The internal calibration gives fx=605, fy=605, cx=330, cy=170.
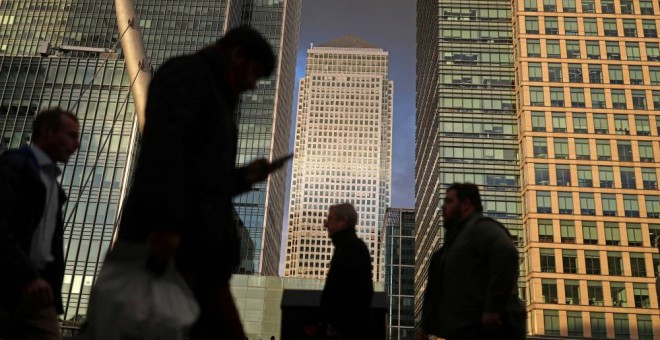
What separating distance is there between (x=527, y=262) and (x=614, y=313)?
8847 mm

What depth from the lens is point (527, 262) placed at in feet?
197

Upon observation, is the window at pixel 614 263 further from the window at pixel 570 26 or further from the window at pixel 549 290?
the window at pixel 570 26

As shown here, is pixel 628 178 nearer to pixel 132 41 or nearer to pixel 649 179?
pixel 649 179

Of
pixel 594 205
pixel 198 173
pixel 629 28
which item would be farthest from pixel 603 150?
pixel 198 173

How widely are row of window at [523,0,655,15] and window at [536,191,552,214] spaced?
2130 cm

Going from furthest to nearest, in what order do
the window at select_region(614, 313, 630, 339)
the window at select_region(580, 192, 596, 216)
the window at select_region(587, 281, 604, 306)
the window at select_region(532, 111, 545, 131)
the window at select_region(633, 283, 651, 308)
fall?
1. the window at select_region(532, 111, 545, 131)
2. the window at select_region(580, 192, 596, 216)
3. the window at select_region(587, 281, 604, 306)
4. the window at select_region(633, 283, 651, 308)
5. the window at select_region(614, 313, 630, 339)

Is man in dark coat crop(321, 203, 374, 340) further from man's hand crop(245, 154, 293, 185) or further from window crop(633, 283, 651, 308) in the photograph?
window crop(633, 283, 651, 308)

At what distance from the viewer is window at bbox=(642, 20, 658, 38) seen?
65.6 metres

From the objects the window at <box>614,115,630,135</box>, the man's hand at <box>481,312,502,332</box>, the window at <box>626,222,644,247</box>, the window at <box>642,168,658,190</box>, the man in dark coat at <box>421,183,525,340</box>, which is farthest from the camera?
the window at <box>614,115,630,135</box>

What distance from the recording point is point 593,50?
2591 inches

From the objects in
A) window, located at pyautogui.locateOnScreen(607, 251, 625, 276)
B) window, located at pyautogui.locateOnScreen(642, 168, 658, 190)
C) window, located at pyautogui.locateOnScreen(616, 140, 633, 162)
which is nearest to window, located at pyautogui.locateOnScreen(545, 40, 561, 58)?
window, located at pyautogui.locateOnScreen(616, 140, 633, 162)

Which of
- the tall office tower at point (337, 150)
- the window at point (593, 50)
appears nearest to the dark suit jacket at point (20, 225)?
the window at point (593, 50)

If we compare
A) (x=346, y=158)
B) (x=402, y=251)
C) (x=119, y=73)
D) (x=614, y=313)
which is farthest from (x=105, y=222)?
(x=346, y=158)

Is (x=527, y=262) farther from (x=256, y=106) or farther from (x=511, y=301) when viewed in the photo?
(x=511, y=301)
